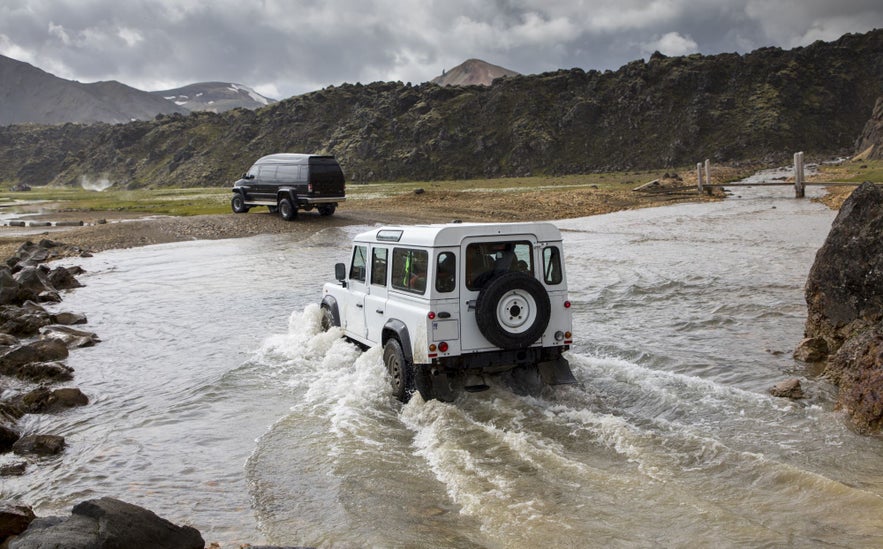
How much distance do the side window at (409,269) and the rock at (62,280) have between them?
51.0 feet

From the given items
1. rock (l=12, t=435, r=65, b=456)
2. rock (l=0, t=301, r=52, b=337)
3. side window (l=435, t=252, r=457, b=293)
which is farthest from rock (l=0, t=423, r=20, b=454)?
rock (l=0, t=301, r=52, b=337)

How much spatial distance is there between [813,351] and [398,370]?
614 cm

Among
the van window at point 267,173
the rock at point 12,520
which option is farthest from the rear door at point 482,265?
the van window at point 267,173

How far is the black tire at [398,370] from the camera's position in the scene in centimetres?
921

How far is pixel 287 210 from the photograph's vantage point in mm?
33625

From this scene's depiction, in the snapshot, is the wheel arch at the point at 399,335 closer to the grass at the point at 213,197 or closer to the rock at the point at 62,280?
the rock at the point at 62,280

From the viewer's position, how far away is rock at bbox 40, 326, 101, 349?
14562 millimetres

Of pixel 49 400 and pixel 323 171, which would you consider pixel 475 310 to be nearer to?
pixel 49 400

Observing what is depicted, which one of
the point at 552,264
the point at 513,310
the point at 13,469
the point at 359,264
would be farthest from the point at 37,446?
the point at 552,264

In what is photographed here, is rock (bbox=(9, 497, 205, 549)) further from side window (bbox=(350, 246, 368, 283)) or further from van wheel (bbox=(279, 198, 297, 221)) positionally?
van wheel (bbox=(279, 198, 297, 221))

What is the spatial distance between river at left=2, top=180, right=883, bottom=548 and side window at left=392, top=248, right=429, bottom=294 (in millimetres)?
1281

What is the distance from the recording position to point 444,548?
5.68 metres

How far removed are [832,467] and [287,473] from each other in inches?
210

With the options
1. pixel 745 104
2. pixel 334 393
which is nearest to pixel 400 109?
pixel 745 104
